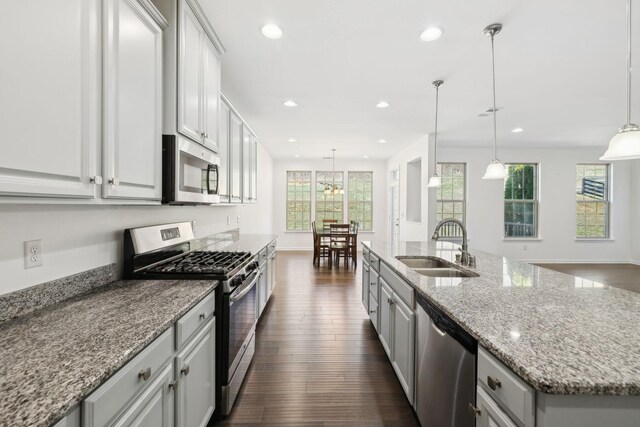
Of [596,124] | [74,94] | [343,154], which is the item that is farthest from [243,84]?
[596,124]

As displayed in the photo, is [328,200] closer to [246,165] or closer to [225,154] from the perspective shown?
[246,165]

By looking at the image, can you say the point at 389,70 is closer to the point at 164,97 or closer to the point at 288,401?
the point at 164,97

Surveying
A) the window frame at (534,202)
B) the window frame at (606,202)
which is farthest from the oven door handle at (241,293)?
the window frame at (606,202)

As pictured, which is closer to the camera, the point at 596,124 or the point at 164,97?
the point at 164,97

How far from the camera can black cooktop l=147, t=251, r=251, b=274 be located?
5.82ft

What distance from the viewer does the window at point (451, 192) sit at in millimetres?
6918

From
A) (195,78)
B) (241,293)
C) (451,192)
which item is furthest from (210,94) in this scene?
(451,192)

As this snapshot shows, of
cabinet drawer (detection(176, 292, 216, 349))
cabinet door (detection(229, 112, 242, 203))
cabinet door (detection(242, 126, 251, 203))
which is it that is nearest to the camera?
cabinet drawer (detection(176, 292, 216, 349))

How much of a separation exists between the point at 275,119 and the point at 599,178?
7864mm

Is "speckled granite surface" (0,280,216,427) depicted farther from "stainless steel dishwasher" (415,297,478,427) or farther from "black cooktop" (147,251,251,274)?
"stainless steel dishwasher" (415,297,478,427)

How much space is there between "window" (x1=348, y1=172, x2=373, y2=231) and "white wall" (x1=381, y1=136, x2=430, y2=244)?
87cm

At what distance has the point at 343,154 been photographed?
7.69 meters

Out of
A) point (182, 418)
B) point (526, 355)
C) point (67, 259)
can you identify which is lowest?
point (182, 418)

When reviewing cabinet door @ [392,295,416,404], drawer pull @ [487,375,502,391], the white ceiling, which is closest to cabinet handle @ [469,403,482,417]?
drawer pull @ [487,375,502,391]
